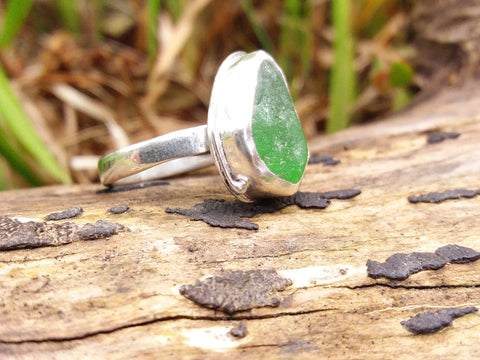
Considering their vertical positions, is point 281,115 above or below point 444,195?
above

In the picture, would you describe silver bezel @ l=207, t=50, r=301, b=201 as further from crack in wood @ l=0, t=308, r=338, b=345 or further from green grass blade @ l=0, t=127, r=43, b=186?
green grass blade @ l=0, t=127, r=43, b=186

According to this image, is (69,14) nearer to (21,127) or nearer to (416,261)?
(21,127)

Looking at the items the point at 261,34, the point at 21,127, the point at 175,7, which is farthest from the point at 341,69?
the point at 21,127

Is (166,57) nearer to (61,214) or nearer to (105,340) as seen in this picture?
(61,214)

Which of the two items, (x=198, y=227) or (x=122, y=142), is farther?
(x=122, y=142)

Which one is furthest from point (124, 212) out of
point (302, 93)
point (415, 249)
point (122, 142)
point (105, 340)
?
point (302, 93)

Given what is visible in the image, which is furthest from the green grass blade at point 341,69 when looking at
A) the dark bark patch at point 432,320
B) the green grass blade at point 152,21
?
the dark bark patch at point 432,320
